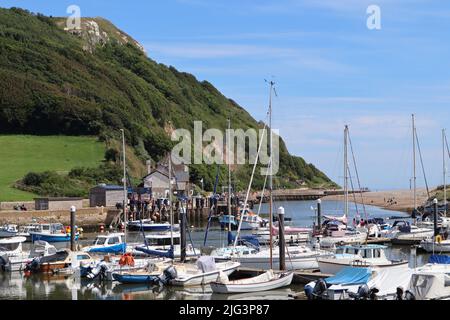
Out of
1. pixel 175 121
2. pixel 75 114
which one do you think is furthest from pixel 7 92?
pixel 175 121

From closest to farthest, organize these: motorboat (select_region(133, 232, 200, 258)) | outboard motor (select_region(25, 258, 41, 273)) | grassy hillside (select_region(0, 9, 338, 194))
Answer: outboard motor (select_region(25, 258, 41, 273)) → motorboat (select_region(133, 232, 200, 258)) → grassy hillside (select_region(0, 9, 338, 194))

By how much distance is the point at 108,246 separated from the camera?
2195 inches

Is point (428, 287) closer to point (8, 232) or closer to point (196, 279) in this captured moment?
point (196, 279)

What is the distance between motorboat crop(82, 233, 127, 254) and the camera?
54.9m

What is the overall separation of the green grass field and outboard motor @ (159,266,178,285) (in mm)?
71316

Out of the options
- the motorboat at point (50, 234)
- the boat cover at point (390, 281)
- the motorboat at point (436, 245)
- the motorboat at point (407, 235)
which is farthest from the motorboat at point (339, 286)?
the motorboat at point (50, 234)

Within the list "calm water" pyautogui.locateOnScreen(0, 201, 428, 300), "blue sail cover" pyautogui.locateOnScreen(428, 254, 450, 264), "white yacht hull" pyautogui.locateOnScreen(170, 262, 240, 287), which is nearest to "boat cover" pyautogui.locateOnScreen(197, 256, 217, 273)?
"white yacht hull" pyautogui.locateOnScreen(170, 262, 240, 287)

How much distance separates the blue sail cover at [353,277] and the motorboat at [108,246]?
2376 centimetres

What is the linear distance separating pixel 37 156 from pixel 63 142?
37.8ft

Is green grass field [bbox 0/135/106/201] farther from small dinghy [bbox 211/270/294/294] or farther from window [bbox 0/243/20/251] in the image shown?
small dinghy [bbox 211/270/294/294]

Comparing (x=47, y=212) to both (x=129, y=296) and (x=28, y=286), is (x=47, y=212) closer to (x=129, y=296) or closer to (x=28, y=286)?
(x=28, y=286)

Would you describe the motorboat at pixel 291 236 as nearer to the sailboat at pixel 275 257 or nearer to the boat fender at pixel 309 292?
the sailboat at pixel 275 257

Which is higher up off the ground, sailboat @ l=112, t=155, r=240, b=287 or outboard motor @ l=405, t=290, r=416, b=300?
outboard motor @ l=405, t=290, r=416, b=300

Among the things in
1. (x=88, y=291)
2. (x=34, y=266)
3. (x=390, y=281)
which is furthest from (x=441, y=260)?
(x=34, y=266)
